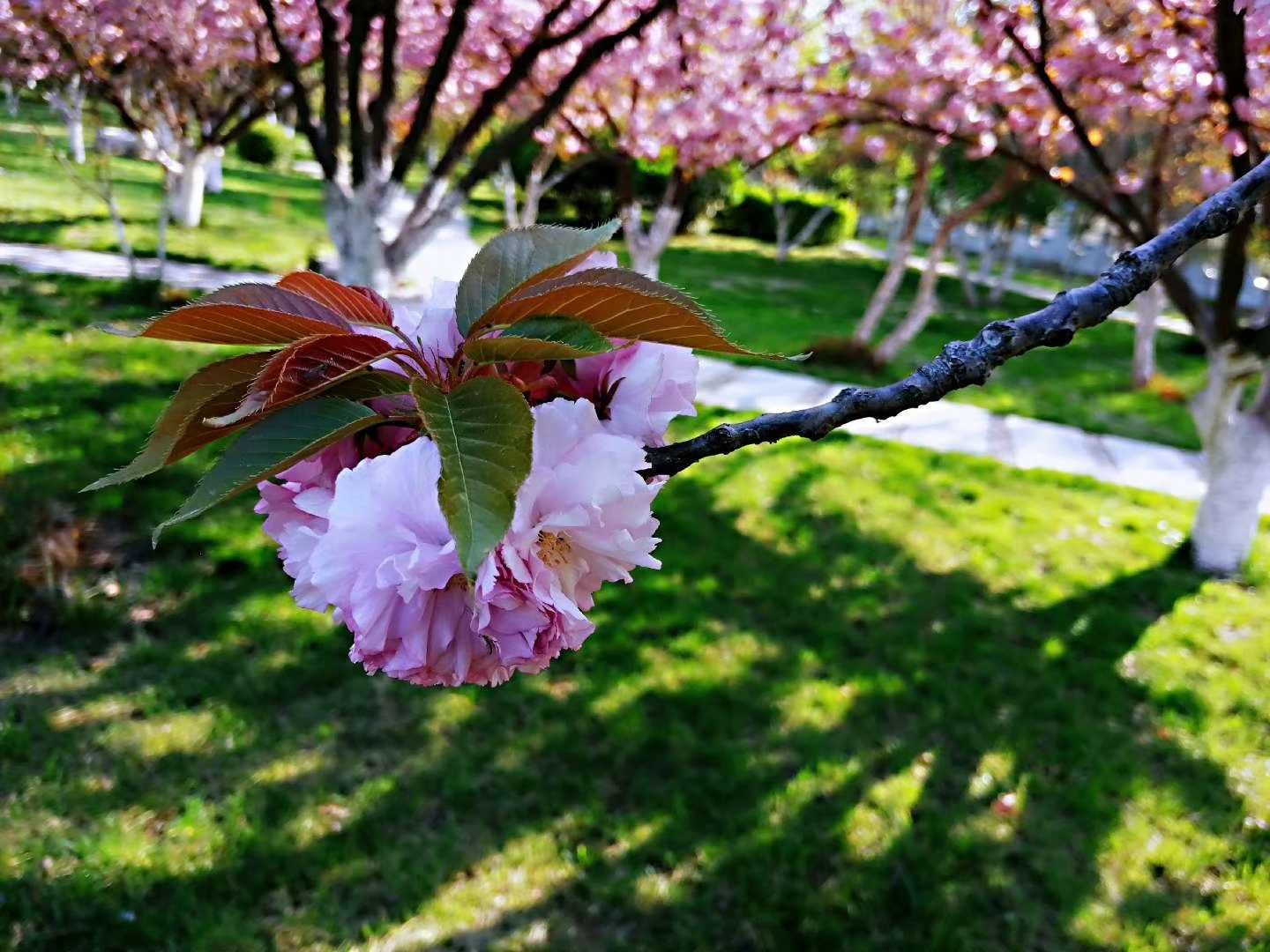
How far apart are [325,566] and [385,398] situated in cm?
13

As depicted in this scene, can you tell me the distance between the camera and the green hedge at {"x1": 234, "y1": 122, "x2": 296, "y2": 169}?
23.4 metres

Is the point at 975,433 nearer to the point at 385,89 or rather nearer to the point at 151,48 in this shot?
the point at 385,89

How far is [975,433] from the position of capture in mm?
7500

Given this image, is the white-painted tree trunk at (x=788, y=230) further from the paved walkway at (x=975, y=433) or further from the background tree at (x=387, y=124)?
the background tree at (x=387, y=124)

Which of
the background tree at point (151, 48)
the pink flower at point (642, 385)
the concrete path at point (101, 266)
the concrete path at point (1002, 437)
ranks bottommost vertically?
the concrete path at point (1002, 437)

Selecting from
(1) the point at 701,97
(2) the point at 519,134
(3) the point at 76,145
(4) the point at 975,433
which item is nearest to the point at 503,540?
(2) the point at 519,134

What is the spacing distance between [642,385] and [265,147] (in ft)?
87.2

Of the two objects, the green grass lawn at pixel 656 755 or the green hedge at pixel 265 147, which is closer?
the green grass lawn at pixel 656 755

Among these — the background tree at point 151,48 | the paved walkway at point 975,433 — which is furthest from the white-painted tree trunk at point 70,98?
the paved walkway at point 975,433

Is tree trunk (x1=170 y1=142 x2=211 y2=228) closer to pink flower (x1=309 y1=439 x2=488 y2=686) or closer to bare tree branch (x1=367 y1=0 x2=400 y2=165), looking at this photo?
bare tree branch (x1=367 y1=0 x2=400 y2=165)

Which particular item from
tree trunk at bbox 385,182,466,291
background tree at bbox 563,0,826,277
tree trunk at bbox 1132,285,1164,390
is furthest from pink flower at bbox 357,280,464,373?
tree trunk at bbox 1132,285,1164,390

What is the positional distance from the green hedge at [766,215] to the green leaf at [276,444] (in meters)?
23.8

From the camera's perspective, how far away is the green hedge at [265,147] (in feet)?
76.8

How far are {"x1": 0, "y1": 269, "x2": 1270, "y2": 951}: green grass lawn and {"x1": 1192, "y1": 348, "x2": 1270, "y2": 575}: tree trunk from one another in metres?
0.24
